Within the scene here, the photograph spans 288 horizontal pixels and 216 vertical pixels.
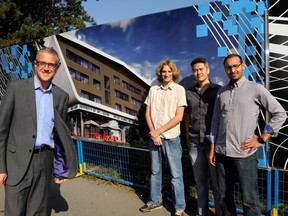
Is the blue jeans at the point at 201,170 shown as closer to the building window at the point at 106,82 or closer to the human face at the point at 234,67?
the human face at the point at 234,67

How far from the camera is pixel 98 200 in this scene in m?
4.63

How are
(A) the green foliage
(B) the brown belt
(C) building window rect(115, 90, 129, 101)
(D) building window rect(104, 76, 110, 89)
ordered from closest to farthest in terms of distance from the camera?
(B) the brown belt
(C) building window rect(115, 90, 129, 101)
(D) building window rect(104, 76, 110, 89)
(A) the green foliage

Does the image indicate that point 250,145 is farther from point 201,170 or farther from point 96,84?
point 96,84

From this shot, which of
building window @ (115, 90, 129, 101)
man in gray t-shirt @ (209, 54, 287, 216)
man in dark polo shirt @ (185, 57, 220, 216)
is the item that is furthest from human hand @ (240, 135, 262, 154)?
building window @ (115, 90, 129, 101)

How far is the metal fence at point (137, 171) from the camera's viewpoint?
3.56 meters

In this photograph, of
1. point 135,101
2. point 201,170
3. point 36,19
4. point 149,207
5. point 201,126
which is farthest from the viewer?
point 36,19

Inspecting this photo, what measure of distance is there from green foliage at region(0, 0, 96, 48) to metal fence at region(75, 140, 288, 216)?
6.69 meters

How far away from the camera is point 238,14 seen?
3.59 meters

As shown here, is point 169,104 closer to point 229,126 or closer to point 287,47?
point 229,126

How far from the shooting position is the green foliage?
11.7m

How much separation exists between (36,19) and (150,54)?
11.0 metres

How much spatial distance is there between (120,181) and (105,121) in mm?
1061

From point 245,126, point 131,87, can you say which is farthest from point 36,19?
point 245,126

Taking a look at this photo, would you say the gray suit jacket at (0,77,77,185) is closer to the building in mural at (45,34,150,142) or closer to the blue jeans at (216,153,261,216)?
the blue jeans at (216,153,261,216)
